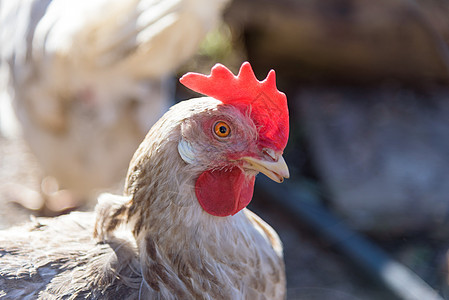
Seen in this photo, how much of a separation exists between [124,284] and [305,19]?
9.48ft

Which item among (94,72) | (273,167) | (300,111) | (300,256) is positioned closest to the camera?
(273,167)

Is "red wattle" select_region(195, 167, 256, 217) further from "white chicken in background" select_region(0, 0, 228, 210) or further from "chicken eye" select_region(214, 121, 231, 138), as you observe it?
"white chicken in background" select_region(0, 0, 228, 210)

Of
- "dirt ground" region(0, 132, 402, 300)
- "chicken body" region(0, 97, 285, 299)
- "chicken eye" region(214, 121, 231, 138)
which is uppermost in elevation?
"chicken eye" region(214, 121, 231, 138)

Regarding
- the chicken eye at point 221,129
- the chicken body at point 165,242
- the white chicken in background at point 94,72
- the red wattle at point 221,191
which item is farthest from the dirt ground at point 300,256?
the chicken eye at point 221,129

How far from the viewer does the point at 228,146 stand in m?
1.45

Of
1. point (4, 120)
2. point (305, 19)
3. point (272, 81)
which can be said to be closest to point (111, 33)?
point (4, 120)

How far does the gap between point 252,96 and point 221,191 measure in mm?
290

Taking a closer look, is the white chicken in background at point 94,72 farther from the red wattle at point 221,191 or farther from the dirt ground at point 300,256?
the red wattle at point 221,191

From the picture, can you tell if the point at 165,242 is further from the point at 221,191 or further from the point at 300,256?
the point at 300,256

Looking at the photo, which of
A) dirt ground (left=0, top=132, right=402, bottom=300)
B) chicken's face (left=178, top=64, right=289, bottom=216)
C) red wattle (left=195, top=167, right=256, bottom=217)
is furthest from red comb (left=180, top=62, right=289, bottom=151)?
dirt ground (left=0, top=132, right=402, bottom=300)

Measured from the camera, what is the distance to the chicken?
4.79 feet

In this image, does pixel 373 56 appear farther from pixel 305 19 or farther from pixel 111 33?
pixel 111 33

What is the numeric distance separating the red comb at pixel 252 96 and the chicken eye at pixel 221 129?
2.7 inches

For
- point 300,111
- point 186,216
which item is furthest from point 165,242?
point 300,111
